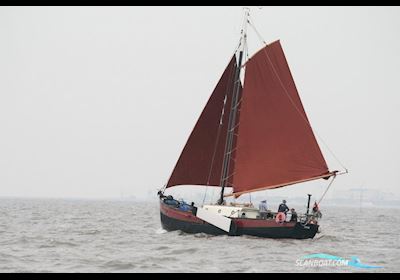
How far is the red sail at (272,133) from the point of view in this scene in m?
38.2

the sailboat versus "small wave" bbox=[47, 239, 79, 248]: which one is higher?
the sailboat

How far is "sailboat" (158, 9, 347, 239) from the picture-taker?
124ft

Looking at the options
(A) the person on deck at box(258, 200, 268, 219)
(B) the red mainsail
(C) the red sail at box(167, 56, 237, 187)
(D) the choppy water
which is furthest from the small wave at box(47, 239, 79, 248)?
(A) the person on deck at box(258, 200, 268, 219)

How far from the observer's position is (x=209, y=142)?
4169 cm

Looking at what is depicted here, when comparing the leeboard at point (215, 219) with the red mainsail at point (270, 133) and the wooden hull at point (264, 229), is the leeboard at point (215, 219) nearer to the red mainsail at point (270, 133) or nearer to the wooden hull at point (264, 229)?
the wooden hull at point (264, 229)

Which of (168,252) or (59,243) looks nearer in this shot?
(168,252)

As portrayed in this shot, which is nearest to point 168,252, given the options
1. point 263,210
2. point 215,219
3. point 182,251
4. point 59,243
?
point 182,251

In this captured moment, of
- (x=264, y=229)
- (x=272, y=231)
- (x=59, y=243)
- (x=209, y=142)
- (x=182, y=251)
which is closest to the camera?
(x=182, y=251)

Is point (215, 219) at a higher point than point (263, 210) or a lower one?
lower

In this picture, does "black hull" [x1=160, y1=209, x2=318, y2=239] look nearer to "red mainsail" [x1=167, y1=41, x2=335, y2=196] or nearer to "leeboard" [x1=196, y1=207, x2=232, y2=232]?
"leeboard" [x1=196, y1=207, x2=232, y2=232]

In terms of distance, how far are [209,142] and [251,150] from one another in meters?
3.40

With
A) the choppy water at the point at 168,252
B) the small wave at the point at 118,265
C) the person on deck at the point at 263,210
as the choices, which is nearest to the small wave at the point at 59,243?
the choppy water at the point at 168,252

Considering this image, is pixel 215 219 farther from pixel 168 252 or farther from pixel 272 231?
pixel 168 252
